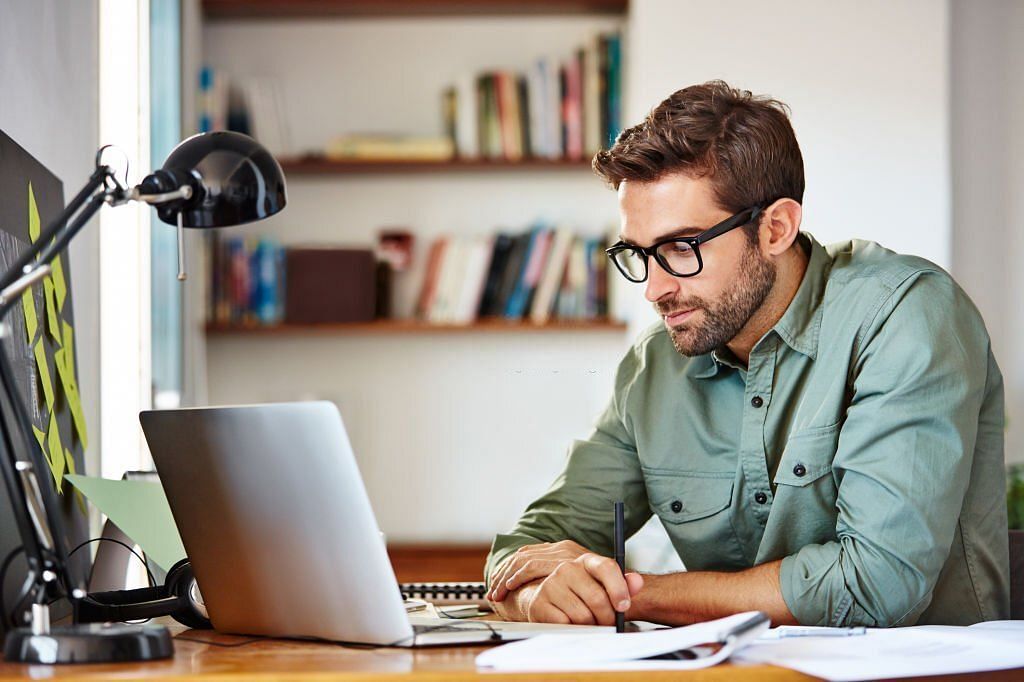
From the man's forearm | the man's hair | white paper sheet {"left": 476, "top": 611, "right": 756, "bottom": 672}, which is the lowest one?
the man's forearm

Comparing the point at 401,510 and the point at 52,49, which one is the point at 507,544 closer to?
the point at 52,49

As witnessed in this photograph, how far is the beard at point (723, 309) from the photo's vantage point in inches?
64.2

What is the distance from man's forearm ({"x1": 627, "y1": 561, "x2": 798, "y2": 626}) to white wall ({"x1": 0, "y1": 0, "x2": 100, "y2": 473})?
1.01 meters

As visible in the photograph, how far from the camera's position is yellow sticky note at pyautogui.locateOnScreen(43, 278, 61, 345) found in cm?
157

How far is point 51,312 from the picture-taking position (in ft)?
5.22

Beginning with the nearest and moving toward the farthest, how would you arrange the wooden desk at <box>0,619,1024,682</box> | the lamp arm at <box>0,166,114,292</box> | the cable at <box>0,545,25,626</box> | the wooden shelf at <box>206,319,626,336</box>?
the wooden desk at <box>0,619,1024,682</box>
the lamp arm at <box>0,166,114,292</box>
the cable at <box>0,545,25,626</box>
the wooden shelf at <box>206,319,626,336</box>

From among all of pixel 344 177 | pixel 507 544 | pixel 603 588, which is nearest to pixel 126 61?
pixel 344 177

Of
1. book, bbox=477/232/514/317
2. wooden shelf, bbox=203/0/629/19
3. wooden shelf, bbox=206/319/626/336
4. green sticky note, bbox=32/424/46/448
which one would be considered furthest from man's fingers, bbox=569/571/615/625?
wooden shelf, bbox=203/0/629/19

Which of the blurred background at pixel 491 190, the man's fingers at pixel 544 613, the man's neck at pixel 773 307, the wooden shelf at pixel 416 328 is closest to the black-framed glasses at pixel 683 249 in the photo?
the man's neck at pixel 773 307

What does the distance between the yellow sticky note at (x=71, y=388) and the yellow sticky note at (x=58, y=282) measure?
0.23 ft

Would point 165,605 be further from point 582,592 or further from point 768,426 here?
point 768,426

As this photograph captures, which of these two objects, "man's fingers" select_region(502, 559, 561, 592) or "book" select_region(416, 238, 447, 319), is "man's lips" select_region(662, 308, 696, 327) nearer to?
"man's fingers" select_region(502, 559, 561, 592)

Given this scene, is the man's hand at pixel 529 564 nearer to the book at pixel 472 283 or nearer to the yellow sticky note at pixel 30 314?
the yellow sticky note at pixel 30 314

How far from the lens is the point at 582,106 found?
3.72 m
